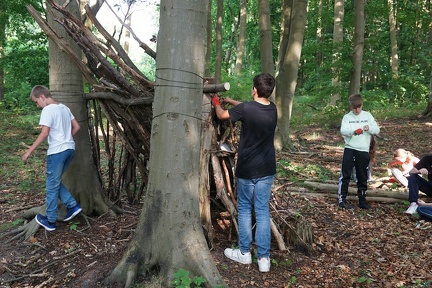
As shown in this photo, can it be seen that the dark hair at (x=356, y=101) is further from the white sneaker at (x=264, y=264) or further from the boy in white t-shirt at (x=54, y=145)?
the boy in white t-shirt at (x=54, y=145)

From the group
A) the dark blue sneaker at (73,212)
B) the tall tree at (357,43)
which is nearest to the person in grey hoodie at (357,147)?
the dark blue sneaker at (73,212)

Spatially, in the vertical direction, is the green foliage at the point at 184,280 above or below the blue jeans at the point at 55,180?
below

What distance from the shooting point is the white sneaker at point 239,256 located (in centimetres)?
374

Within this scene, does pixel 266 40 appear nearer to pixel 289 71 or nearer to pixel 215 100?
pixel 289 71

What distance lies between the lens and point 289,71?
9133 mm

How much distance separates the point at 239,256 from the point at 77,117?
2598 millimetres

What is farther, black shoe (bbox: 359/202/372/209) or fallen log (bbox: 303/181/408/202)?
fallen log (bbox: 303/181/408/202)

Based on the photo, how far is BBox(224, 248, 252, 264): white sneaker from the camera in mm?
3740

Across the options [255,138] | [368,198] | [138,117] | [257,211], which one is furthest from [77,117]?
[368,198]

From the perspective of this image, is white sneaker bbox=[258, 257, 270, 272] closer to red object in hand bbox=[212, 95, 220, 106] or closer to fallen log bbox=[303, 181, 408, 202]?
red object in hand bbox=[212, 95, 220, 106]

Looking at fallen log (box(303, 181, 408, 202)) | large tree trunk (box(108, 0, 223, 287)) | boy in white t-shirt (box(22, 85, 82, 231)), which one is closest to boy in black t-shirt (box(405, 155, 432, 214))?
fallen log (box(303, 181, 408, 202))

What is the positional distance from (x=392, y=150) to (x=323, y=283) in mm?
7491

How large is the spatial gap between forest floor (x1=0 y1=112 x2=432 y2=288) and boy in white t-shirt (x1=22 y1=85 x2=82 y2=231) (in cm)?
32

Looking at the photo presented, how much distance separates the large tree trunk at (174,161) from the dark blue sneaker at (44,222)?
150cm
